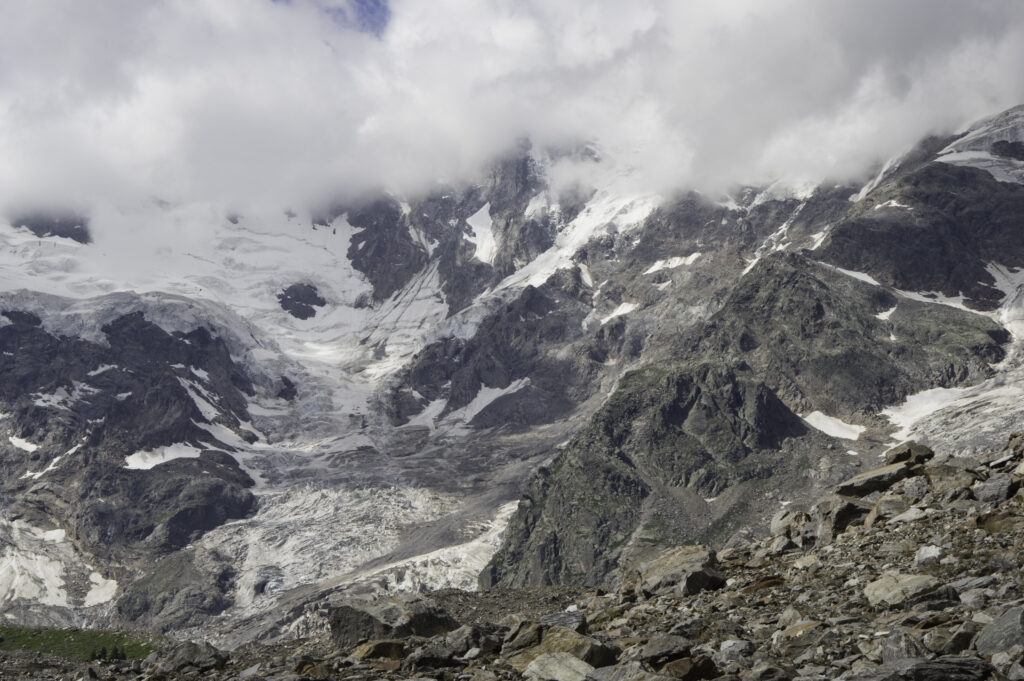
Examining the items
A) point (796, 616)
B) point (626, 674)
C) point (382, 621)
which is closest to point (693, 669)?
point (626, 674)

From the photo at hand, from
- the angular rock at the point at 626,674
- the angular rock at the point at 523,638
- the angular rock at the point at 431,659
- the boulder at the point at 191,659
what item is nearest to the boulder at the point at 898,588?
the angular rock at the point at 626,674

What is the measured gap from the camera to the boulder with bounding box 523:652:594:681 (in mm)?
22531

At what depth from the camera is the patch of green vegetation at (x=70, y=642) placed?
9988cm

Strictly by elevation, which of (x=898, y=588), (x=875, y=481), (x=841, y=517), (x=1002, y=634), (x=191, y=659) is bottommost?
(x=1002, y=634)

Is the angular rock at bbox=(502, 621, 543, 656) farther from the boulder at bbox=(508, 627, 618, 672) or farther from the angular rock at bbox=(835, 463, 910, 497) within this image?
the angular rock at bbox=(835, 463, 910, 497)

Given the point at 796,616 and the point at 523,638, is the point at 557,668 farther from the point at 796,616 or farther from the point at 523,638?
the point at 796,616

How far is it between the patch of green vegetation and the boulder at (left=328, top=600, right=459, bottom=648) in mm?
68675

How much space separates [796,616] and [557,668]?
6.53 m

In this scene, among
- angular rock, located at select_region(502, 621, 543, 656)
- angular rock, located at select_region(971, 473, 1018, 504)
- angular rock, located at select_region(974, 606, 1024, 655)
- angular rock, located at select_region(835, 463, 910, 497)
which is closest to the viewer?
angular rock, located at select_region(974, 606, 1024, 655)

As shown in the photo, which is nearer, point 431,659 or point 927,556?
point 927,556

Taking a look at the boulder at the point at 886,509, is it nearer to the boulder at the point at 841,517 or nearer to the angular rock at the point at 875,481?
the boulder at the point at 841,517

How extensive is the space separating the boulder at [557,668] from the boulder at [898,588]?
786cm

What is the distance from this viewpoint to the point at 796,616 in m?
24.0

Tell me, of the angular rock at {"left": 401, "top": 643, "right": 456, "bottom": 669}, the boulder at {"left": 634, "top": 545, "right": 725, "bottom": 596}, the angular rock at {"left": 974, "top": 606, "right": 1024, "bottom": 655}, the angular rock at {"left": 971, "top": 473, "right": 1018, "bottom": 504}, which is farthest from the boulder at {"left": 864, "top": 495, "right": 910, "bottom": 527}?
the angular rock at {"left": 401, "top": 643, "right": 456, "bottom": 669}
